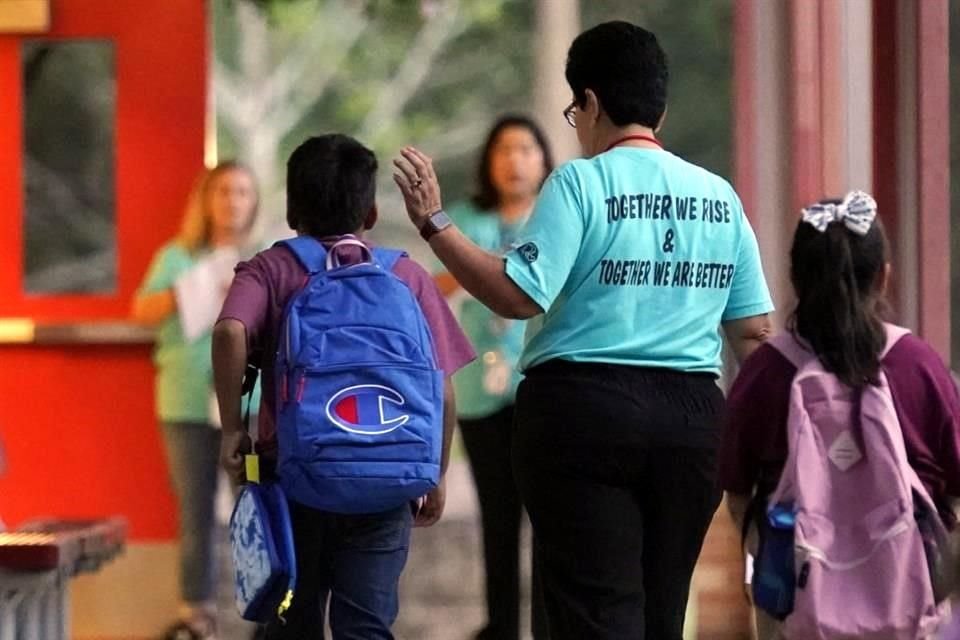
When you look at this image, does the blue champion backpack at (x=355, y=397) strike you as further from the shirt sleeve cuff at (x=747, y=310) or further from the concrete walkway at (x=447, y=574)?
the concrete walkway at (x=447, y=574)

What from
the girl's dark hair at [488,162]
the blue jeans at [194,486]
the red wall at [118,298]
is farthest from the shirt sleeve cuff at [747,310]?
the red wall at [118,298]

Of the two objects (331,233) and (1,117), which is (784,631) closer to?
(331,233)

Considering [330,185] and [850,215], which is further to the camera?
[330,185]

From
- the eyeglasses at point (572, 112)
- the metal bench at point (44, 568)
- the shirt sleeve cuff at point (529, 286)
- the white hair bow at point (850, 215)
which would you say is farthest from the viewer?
the metal bench at point (44, 568)

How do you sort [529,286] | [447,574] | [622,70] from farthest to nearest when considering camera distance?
1. [447,574]
2. [622,70]
3. [529,286]

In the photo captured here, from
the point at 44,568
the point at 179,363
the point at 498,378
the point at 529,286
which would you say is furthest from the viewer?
the point at 179,363

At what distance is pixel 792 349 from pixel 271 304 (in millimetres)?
1202

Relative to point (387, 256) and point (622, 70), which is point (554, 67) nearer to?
point (387, 256)

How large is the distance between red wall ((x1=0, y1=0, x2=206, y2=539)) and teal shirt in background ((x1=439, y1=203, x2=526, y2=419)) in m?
1.63

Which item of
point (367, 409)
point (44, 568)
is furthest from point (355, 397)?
point (44, 568)

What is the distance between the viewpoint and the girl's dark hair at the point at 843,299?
342 centimetres

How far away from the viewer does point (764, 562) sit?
344cm

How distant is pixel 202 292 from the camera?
23.2 ft

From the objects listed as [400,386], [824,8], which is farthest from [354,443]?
[824,8]
